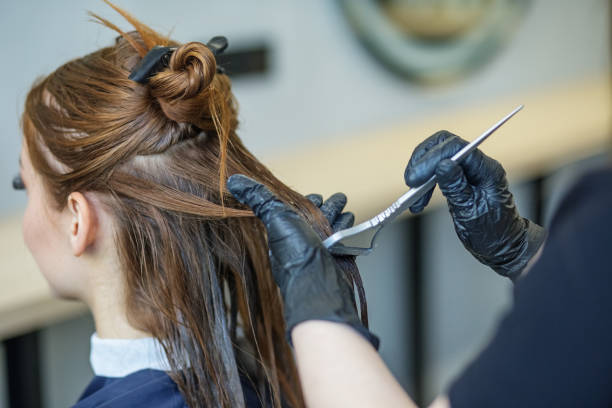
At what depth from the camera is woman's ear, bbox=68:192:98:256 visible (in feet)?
3.15

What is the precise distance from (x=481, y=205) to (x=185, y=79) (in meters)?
0.44

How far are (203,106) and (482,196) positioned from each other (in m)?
0.41

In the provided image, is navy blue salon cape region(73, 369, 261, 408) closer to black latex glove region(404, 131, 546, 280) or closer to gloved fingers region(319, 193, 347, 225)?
gloved fingers region(319, 193, 347, 225)

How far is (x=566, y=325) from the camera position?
22.4 inches

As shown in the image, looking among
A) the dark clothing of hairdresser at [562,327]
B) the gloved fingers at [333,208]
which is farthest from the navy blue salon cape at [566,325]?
the gloved fingers at [333,208]

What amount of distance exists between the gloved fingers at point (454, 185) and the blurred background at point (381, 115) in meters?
0.91

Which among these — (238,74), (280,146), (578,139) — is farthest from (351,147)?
(578,139)

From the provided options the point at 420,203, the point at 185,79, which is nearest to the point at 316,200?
the point at 420,203

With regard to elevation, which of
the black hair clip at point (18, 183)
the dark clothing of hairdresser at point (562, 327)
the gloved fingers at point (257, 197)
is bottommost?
the dark clothing of hairdresser at point (562, 327)

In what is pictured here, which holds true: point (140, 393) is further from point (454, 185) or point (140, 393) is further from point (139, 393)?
point (454, 185)

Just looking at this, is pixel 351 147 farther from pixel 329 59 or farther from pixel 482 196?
pixel 482 196

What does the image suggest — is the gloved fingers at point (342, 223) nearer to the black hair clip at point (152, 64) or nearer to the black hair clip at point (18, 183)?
the black hair clip at point (152, 64)

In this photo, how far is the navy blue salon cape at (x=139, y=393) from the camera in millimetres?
955

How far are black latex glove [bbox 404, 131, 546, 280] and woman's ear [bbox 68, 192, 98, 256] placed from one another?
0.46 metres
